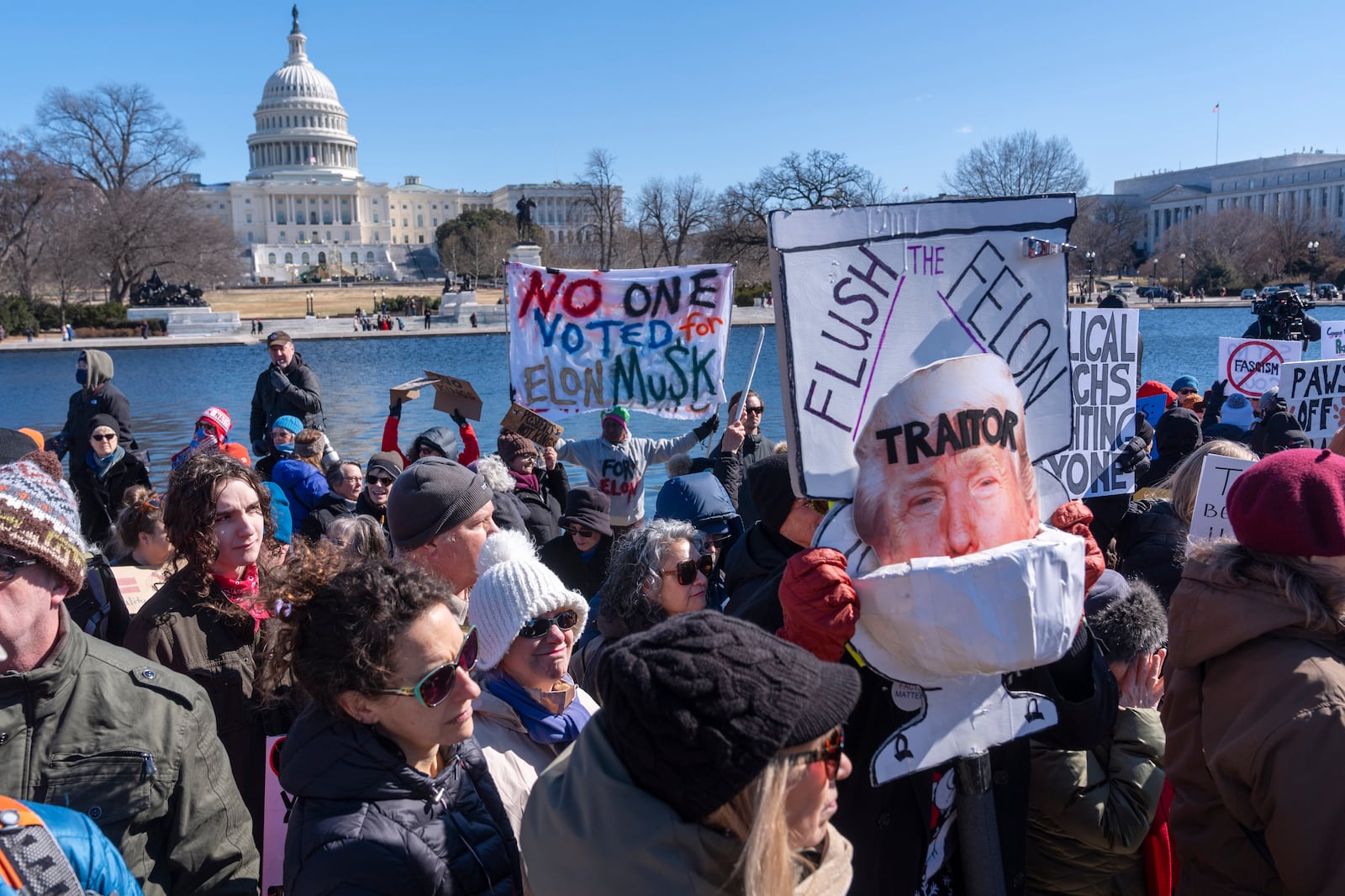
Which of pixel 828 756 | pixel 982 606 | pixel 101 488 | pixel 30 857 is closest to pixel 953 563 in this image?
pixel 982 606

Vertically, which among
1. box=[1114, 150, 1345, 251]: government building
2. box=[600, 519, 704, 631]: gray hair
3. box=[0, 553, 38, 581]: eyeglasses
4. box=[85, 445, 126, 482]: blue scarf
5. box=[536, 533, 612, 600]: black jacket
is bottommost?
box=[536, 533, 612, 600]: black jacket

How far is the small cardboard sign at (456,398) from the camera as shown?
272 inches

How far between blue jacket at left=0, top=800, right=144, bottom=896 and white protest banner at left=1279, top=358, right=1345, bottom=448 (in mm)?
5809

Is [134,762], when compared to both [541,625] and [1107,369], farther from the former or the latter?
[1107,369]

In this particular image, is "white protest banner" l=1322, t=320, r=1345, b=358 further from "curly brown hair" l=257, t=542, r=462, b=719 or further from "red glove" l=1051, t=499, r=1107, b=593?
"curly brown hair" l=257, t=542, r=462, b=719

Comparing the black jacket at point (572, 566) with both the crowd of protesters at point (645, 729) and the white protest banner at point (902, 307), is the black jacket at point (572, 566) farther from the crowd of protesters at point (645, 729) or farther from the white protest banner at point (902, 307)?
the white protest banner at point (902, 307)

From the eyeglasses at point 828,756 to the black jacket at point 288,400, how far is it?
694 cm

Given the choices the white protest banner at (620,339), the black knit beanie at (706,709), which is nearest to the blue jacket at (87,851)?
the black knit beanie at (706,709)

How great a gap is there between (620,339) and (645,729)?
4020mm

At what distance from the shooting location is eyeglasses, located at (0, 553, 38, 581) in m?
1.87

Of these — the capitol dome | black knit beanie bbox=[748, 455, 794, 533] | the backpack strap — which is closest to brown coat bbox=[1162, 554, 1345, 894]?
black knit beanie bbox=[748, 455, 794, 533]

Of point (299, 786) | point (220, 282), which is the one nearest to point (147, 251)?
point (220, 282)

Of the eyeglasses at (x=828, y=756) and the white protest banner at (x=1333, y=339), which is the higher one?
the white protest banner at (x=1333, y=339)

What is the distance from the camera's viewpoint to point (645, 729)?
134 centimetres
